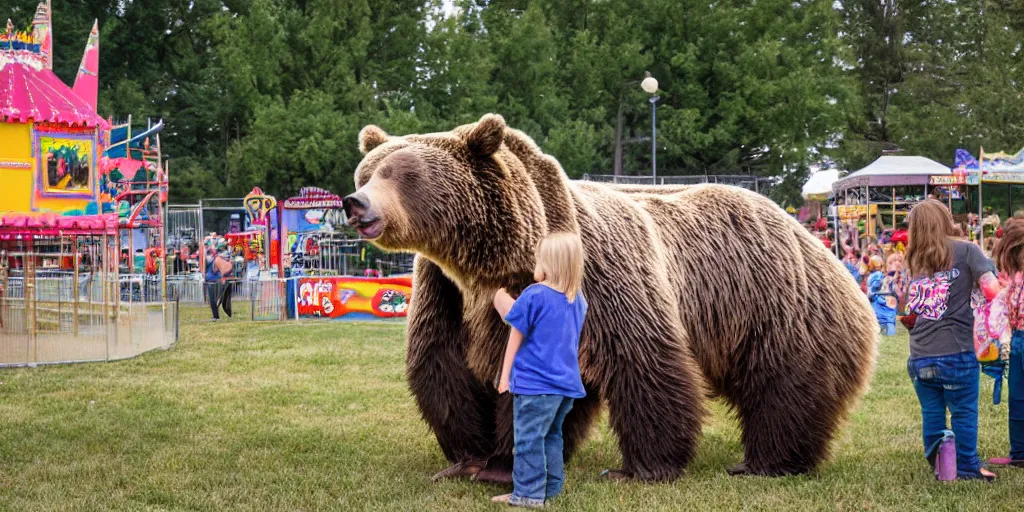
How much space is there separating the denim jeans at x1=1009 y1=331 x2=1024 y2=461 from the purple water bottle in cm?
77

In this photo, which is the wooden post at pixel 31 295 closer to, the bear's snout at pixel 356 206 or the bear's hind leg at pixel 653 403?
the bear's snout at pixel 356 206

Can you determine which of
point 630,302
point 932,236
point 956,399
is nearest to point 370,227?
point 630,302

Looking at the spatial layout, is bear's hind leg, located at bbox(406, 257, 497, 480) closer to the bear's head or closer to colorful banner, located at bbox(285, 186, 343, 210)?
the bear's head

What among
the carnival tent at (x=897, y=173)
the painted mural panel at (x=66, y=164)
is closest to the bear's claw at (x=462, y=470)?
the painted mural panel at (x=66, y=164)

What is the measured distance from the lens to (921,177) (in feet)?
73.5

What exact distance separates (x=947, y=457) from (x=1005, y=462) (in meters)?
0.78

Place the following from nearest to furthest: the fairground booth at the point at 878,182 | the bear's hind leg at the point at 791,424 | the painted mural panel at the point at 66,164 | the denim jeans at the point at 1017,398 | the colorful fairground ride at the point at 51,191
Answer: the bear's hind leg at the point at 791,424 → the denim jeans at the point at 1017,398 → the colorful fairground ride at the point at 51,191 → the painted mural panel at the point at 66,164 → the fairground booth at the point at 878,182

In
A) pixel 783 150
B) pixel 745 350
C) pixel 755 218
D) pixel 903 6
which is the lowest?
pixel 745 350

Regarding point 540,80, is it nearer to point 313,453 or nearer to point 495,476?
point 313,453

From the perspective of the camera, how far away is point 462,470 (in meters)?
5.21

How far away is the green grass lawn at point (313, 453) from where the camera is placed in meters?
4.81

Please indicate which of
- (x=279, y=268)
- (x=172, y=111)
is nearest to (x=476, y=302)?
(x=279, y=268)

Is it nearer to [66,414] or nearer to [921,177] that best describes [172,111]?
[921,177]

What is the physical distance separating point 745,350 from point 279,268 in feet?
63.2
